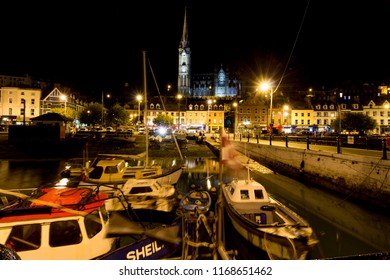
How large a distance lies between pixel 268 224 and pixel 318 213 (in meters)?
7.10

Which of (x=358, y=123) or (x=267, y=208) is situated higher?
(x=358, y=123)

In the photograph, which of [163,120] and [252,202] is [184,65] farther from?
[252,202]

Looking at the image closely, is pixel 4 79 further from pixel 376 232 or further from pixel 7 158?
pixel 376 232

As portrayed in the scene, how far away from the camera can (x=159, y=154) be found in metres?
39.2

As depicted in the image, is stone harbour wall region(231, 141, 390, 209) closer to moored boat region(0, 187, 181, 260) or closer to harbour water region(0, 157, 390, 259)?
harbour water region(0, 157, 390, 259)

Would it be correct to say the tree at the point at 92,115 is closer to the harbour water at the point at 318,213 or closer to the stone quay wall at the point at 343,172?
the harbour water at the point at 318,213

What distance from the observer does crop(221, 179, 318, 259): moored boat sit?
799cm

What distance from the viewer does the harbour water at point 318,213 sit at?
1039 cm

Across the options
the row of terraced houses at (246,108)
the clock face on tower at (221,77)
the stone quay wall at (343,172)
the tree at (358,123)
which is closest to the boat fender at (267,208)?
the stone quay wall at (343,172)

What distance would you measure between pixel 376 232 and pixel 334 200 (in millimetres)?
4683

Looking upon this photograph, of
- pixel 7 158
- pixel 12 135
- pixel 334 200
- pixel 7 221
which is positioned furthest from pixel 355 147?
pixel 12 135

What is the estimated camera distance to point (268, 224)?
354 inches

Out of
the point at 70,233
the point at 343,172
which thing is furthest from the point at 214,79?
the point at 70,233

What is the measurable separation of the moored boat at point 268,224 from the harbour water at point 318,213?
91cm
